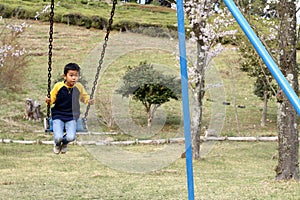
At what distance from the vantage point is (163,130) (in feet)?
51.8

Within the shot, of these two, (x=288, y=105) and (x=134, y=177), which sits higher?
(x=288, y=105)

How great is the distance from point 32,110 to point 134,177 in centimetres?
720

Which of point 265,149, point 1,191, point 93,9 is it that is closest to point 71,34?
point 93,9

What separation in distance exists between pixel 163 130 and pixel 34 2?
1942cm

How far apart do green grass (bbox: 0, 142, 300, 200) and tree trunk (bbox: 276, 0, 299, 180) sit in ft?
0.90

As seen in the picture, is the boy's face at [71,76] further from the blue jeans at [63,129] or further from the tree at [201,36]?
the tree at [201,36]

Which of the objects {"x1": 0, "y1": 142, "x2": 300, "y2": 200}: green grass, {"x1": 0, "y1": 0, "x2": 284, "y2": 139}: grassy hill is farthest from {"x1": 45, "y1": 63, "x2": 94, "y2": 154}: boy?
{"x1": 0, "y1": 0, "x2": 284, "y2": 139}: grassy hill

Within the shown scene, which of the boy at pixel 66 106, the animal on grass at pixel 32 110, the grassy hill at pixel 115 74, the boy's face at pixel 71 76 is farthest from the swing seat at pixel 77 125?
the animal on grass at pixel 32 110

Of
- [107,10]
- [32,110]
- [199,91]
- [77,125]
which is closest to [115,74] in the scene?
[32,110]

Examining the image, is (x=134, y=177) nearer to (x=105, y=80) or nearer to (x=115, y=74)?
(x=105, y=80)

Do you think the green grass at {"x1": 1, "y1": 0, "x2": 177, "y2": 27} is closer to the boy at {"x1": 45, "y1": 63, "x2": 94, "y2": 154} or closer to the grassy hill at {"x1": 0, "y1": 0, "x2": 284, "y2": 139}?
the grassy hill at {"x1": 0, "y1": 0, "x2": 284, "y2": 139}

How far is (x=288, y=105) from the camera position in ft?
25.4

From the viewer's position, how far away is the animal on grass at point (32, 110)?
1577cm

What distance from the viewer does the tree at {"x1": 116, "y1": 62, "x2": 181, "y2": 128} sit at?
1173 cm
